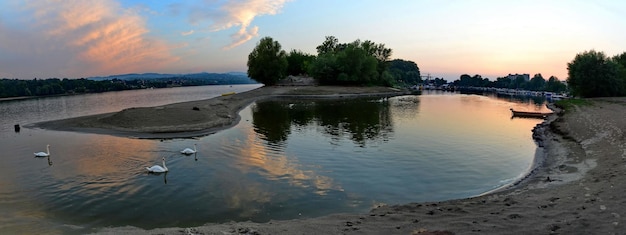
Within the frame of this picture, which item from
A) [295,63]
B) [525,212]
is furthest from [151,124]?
[295,63]

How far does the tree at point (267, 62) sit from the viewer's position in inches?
4195

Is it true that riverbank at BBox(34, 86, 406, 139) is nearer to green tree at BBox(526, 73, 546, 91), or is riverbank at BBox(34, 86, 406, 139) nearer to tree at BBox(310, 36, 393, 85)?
tree at BBox(310, 36, 393, 85)

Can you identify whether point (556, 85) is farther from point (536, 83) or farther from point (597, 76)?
point (597, 76)

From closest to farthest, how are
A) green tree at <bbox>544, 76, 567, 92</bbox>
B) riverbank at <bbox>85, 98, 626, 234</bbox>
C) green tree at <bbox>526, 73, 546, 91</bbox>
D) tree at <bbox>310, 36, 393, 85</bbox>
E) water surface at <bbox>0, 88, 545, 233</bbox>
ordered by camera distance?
riverbank at <bbox>85, 98, 626, 234</bbox> → water surface at <bbox>0, 88, 545, 233</bbox> → tree at <bbox>310, 36, 393, 85</bbox> → green tree at <bbox>544, 76, 567, 92</bbox> → green tree at <bbox>526, 73, 546, 91</bbox>

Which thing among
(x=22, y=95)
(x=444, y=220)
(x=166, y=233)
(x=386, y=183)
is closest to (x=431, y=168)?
(x=386, y=183)

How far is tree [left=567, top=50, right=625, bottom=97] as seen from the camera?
67750 millimetres

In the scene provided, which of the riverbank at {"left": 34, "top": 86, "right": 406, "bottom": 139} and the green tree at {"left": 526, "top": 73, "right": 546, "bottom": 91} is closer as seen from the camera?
the riverbank at {"left": 34, "top": 86, "right": 406, "bottom": 139}

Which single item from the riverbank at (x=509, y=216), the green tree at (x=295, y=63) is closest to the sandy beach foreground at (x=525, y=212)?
the riverbank at (x=509, y=216)

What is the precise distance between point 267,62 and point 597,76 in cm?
7710

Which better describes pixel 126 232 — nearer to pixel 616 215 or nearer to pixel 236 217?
pixel 236 217

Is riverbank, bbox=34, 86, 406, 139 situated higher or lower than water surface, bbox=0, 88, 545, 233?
higher

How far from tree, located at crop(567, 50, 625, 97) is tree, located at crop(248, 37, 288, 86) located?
7129cm

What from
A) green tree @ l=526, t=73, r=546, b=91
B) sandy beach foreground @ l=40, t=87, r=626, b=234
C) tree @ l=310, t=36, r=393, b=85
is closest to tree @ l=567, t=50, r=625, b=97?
tree @ l=310, t=36, r=393, b=85

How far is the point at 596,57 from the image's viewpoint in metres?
69.7
